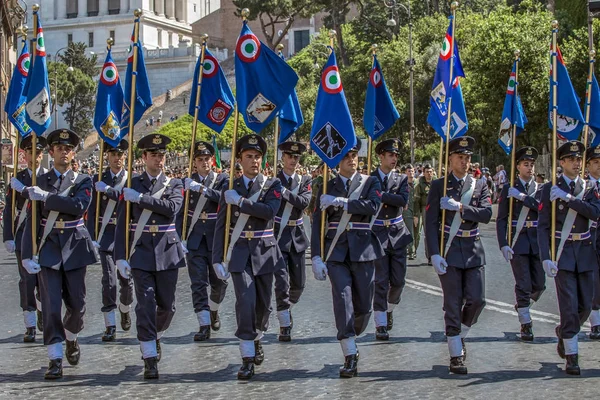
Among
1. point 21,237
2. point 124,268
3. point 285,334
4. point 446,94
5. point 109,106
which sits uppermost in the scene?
point 109,106

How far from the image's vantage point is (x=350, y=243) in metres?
10.3

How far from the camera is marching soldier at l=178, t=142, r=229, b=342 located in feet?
40.7

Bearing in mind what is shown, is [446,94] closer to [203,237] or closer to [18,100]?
[203,237]

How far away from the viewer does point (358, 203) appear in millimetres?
10211

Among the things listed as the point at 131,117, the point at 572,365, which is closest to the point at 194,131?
the point at 131,117

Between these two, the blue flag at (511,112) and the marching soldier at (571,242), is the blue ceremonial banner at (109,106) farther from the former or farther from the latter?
the marching soldier at (571,242)

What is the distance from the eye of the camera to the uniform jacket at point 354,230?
10.3 m

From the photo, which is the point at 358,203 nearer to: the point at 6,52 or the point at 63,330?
the point at 63,330

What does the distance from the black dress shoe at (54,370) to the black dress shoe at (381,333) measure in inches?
137

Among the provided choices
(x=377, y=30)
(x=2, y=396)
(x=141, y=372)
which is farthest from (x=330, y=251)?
(x=377, y=30)

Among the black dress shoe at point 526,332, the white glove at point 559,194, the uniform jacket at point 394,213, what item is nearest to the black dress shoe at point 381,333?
the uniform jacket at point 394,213

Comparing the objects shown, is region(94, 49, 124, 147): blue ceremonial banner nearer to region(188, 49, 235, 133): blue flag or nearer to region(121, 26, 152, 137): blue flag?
region(121, 26, 152, 137): blue flag

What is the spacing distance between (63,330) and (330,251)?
2.38 metres

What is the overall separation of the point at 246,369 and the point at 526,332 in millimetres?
3366
